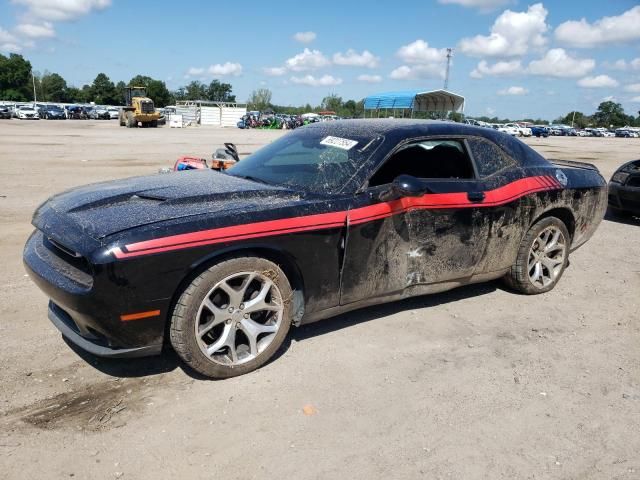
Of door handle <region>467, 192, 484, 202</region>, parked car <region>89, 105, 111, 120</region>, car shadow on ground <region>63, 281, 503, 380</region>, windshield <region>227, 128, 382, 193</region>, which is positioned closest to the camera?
car shadow on ground <region>63, 281, 503, 380</region>

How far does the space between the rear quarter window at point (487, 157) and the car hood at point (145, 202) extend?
177 cm

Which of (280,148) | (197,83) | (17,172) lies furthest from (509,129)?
(197,83)

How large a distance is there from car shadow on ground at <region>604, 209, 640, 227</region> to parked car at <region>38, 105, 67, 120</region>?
5669cm

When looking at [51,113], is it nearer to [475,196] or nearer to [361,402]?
[475,196]

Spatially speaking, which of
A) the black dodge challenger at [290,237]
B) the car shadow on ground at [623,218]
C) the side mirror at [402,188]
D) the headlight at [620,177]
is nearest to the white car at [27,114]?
the car shadow on ground at [623,218]

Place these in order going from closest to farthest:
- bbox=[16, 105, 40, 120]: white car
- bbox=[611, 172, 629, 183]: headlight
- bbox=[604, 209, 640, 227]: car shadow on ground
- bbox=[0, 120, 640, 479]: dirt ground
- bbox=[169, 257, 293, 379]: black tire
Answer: bbox=[0, 120, 640, 479]: dirt ground < bbox=[169, 257, 293, 379]: black tire < bbox=[611, 172, 629, 183]: headlight < bbox=[604, 209, 640, 227]: car shadow on ground < bbox=[16, 105, 40, 120]: white car

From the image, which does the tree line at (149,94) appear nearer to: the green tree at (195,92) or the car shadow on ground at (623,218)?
the green tree at (195,92)

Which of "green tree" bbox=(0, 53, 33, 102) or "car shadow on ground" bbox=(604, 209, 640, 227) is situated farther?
"green tree" bbox=(0, 53, 33, 102)

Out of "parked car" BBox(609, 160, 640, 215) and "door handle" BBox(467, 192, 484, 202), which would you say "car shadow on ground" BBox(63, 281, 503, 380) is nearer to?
"door handle" BBox(467, 192, 484, 202)

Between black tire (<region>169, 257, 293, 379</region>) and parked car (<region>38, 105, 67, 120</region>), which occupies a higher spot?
parked car (<region>38, 105, 67, 120</region>)

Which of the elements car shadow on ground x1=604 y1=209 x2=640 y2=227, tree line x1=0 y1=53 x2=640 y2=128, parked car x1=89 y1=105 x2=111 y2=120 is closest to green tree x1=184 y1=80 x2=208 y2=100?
tree line x1=0 y1=53 x2=640 y2=128

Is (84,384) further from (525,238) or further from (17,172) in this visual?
(17,172)

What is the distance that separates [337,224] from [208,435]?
1.50m

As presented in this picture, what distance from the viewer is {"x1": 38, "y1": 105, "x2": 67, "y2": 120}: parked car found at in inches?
2109
